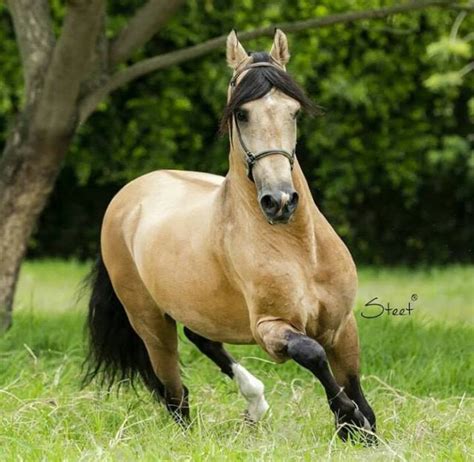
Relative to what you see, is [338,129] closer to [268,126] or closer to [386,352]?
[386,352]

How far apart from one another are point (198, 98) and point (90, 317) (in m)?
8.76

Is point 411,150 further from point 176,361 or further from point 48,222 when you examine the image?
point 176,361

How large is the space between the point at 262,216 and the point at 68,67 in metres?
3.57

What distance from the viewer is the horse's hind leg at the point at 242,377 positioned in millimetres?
5773

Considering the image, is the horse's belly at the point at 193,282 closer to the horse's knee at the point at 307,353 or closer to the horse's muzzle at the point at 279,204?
the horse's knee at the point at 307,353

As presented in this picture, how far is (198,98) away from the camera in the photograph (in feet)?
49.6

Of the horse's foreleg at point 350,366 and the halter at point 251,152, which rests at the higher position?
the halter at point 251,152

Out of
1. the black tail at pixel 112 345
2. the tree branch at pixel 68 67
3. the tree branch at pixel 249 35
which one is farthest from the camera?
the tree branch at pixel 249 35

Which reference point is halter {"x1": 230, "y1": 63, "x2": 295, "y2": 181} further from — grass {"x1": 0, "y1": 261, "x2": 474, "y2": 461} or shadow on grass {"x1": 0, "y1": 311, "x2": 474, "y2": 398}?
shadow on grass {"x1": 0, "y1": 311, "x2": 474, "y2": 398}

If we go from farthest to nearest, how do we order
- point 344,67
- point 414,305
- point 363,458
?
point 344,67 → point 414,305 → point 363,458

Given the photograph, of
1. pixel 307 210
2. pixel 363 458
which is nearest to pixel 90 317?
pixel 307 210

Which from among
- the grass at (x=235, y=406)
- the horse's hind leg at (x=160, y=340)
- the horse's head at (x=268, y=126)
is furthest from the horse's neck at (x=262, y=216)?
the horse's hind leg at (x=160, y=340)

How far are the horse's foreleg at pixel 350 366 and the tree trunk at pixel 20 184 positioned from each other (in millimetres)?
3873

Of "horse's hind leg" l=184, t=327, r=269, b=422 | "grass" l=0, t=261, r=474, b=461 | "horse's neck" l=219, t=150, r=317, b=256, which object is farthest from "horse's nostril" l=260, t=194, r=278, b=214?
"horse's hind leg" l=184, t=327, r=269, b=422
